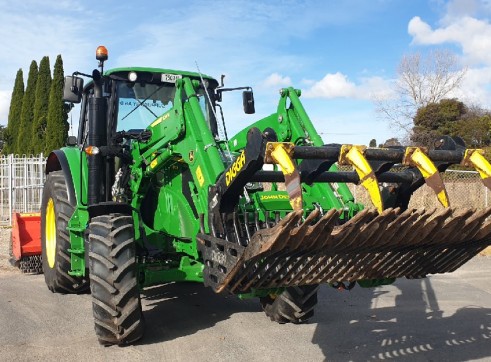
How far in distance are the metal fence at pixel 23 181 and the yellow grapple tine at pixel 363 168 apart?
12784mm

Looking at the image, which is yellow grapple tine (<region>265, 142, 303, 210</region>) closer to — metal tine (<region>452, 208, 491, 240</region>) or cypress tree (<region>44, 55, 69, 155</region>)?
metal tine (<region>452, 208, 491, 240</region>)

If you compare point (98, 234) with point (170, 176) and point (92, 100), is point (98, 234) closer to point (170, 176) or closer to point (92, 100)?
point (170, 176)

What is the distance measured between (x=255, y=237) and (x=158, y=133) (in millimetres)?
2273

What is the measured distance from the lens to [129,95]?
6293 millimetres

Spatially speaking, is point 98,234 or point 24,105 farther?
point 24,105

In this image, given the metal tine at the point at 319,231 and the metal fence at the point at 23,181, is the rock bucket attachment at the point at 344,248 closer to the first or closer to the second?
the metal tine at the point at 319,231

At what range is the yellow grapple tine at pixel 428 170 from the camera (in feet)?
12.6

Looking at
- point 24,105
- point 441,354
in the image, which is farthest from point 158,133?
point 24,105

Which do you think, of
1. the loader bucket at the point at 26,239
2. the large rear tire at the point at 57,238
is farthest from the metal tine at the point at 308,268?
the loader bucket at the point at 26,239

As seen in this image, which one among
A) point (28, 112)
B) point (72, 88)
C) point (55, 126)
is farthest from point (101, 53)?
point (28, 112)

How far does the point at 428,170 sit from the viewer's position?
3873mm

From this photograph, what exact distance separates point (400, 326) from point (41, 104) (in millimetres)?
28659

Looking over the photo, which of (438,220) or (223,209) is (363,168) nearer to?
(438,220)

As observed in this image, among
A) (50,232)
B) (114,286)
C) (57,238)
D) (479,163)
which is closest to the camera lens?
(479,163)
